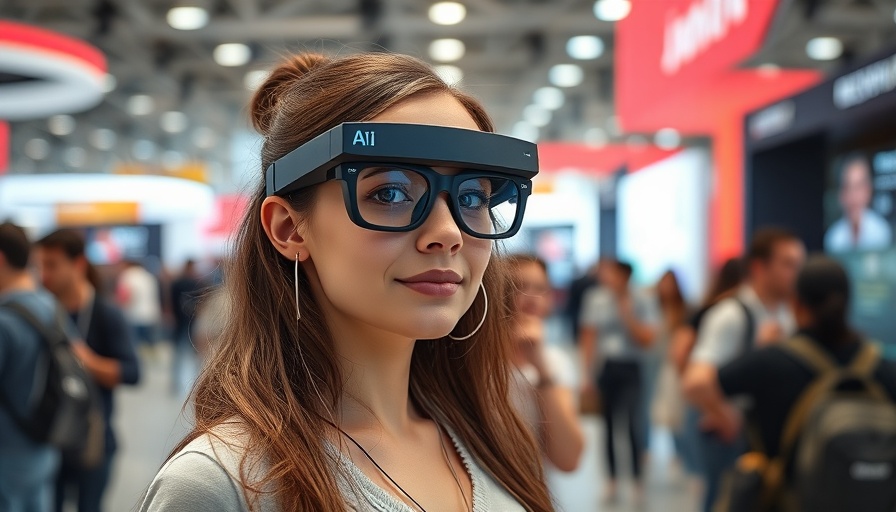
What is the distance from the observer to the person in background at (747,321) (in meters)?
3.46

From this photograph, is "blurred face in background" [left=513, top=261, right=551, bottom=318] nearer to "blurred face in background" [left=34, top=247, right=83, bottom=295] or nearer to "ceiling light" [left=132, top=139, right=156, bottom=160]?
"blurred face in background" [left=34, top=247, right=83, bottom=295]

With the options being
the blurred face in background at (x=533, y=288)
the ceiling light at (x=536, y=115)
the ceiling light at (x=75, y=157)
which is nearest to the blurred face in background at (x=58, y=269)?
the blurred face in background at (x=533, y=288)

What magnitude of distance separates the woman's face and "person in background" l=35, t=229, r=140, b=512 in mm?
2875

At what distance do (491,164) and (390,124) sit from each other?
0.46 feet

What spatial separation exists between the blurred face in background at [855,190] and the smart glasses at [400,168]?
466 cm

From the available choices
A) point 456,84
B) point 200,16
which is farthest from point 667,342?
point 200,16

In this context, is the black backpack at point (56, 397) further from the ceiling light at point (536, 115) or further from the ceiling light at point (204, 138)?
the ceiling light at point (204, 138)

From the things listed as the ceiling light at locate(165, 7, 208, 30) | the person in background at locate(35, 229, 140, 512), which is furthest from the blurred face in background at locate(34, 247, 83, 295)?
the ceiling light at locate(165, 7, 208, 30)

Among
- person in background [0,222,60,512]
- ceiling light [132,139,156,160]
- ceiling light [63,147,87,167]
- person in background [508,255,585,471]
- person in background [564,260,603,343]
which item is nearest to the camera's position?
person in background [508,255,585,471]

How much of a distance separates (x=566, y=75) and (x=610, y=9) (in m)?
4.05

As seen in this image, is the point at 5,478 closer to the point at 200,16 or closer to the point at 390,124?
the point at 390,124

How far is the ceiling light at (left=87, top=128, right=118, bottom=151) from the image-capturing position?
21094 mm

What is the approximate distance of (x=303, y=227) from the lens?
1.10 metres

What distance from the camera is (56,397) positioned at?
3.09 m
